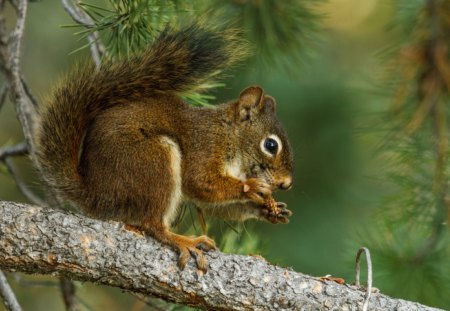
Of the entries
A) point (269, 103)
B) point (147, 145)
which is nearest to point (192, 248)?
point (147, 145)

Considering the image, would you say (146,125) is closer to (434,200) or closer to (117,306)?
(434,200)

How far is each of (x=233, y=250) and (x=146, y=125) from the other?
441 millimetres

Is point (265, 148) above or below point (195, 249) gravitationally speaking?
above

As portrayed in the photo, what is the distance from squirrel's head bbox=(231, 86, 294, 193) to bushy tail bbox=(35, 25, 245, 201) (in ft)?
1.07

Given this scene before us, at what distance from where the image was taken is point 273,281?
1992mm

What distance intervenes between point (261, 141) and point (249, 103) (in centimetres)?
13

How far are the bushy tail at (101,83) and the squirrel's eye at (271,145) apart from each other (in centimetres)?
34

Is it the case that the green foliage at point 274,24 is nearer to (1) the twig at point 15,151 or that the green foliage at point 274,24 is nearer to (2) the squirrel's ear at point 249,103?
(2) the squirrel's ear at point 249,103

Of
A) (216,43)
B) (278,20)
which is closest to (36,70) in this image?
(278,20)

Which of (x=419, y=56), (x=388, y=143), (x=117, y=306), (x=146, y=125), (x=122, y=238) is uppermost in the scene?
(x=419, y=56)

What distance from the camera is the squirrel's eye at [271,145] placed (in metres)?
2.53

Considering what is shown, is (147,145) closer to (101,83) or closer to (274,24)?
(101,83)

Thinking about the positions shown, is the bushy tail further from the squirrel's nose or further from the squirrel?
the squirrel's nose

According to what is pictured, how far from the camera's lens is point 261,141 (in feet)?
8.38
